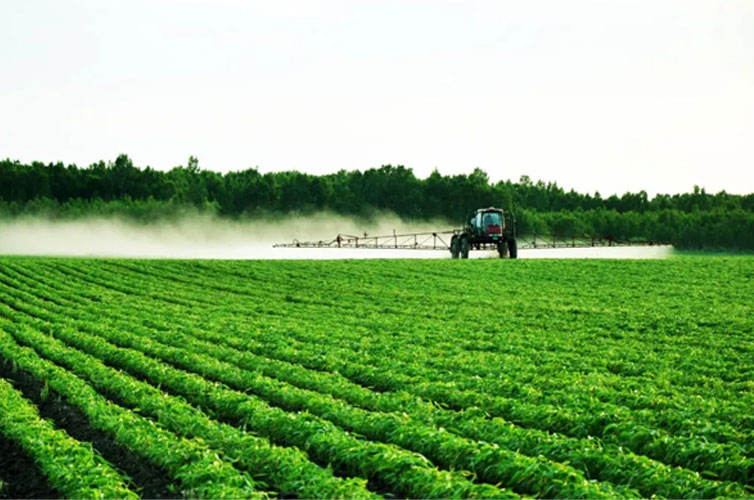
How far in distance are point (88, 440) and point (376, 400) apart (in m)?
4.40

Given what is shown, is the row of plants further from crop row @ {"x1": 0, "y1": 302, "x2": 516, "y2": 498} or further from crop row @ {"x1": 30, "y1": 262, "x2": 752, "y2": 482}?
crop row @ {"x1": 30, "y1": 262, "x2": 752, "y2": 482}

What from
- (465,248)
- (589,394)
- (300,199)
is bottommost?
(589,394)

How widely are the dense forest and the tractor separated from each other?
196 ft

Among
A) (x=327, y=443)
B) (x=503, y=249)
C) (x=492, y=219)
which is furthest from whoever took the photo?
(x=503, y=249)

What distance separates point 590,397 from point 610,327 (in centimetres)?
1112

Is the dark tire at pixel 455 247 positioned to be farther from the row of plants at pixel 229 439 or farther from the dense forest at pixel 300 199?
the dense forest at pixel 300 199

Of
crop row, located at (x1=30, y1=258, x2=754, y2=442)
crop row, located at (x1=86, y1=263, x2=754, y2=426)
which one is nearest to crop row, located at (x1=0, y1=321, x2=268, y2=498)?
crop row, located at (x1=30, y1=258, x2=754, y2=442)

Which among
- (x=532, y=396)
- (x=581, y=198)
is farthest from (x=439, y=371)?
(x=581, y=198)

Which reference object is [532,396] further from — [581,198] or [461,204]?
[581,198]

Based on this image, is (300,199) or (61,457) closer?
(61,457)

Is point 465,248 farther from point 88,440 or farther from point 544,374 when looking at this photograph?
A: point 88,440

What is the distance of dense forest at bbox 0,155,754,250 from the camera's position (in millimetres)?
110312

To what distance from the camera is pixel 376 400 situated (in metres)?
14.2

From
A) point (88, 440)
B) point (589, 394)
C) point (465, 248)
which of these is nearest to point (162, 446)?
point (88, 440)
